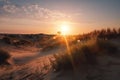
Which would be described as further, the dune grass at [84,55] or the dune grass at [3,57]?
the dune grass at [3,57]

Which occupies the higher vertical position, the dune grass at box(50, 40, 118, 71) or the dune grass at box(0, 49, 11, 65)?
the dune grass at box(50, 40, 118, 71)

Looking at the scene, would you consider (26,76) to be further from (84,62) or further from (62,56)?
(84,62)

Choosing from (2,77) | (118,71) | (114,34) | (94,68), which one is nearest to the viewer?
(118,71)

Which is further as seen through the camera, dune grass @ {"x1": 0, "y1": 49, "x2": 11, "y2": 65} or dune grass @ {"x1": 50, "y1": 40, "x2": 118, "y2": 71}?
dune grass @ {"x1": 0, "y1": 49, "x2": 11, "y2": 65}

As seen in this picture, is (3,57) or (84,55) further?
(3,57)

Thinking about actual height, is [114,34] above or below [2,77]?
above

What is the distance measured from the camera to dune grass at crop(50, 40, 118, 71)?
720cm

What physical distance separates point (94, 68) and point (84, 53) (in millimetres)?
893

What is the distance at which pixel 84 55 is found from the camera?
7.33 meters

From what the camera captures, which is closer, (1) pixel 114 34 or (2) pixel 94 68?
(2) pixel 94 68

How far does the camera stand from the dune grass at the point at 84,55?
7.20m

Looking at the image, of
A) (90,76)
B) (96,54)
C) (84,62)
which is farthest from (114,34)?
(90,76)

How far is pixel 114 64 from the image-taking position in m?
6.94

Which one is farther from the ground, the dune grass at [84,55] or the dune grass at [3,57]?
the dune grass at [84,55]
